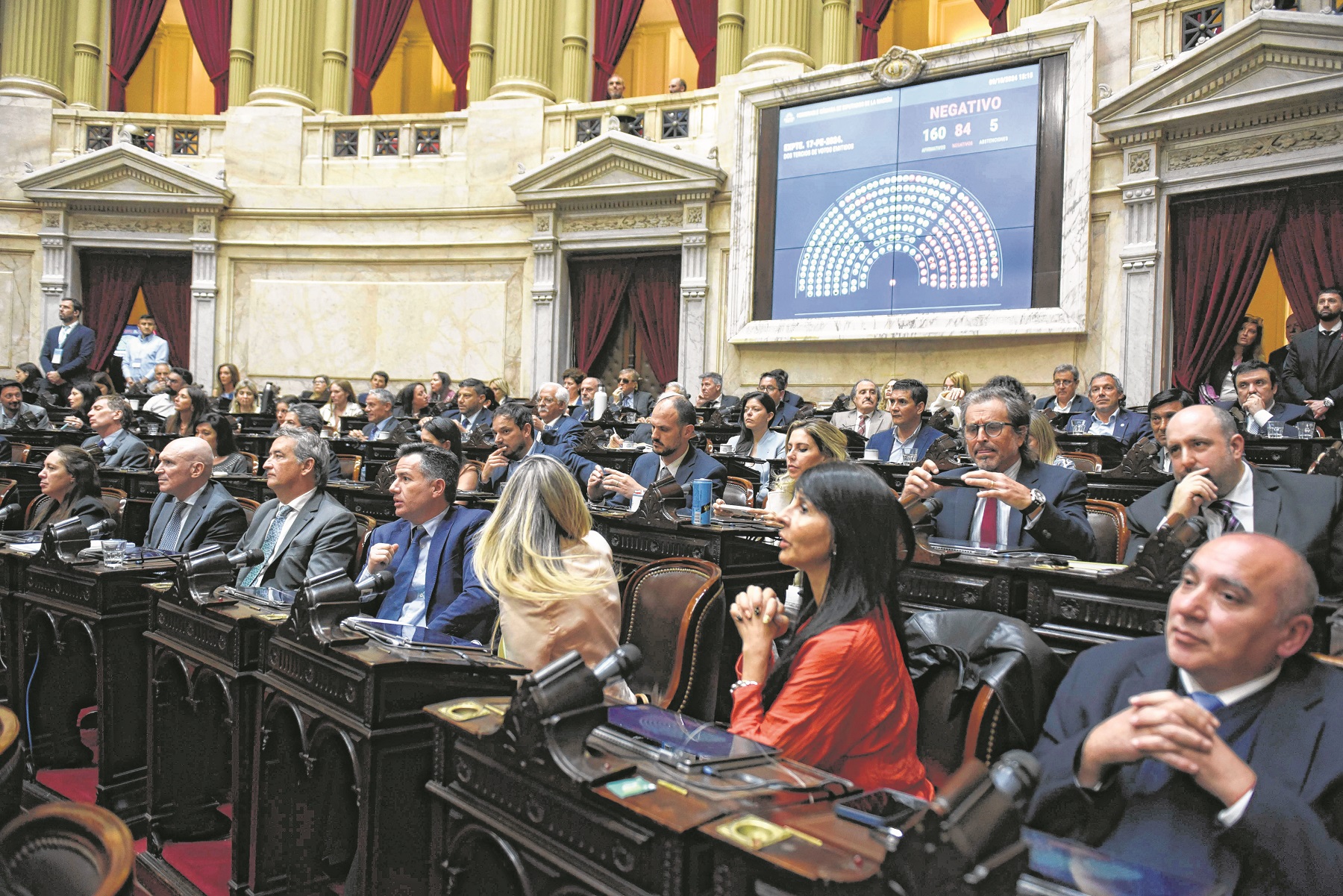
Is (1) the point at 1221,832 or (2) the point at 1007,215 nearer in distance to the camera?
(1) the point at 1221,832

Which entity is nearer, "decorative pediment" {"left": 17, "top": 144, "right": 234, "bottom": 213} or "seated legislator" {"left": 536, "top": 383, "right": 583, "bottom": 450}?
"seated legislator" {"left": 536, "top": 383, "right": 583, "bottom": 450}

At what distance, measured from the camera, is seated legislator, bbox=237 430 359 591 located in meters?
3.58

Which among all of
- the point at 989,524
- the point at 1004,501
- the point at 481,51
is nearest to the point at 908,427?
the point at 989,524

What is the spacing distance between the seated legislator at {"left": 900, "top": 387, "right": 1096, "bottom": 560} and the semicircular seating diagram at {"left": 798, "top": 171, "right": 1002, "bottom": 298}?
5645 mm

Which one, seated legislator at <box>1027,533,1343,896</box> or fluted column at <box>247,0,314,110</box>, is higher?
fluted column at <box>247,0,314,110</box>

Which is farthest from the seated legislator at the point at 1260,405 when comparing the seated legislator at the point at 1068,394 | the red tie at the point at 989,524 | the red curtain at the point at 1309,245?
the red tie at the point at 989,524

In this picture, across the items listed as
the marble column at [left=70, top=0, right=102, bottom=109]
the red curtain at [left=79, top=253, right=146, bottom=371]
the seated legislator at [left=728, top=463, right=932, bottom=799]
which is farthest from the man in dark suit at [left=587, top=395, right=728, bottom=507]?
the marble column at [left=70, top=0, right=102, bottom=109]

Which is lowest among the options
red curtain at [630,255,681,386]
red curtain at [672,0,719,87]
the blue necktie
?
the blue necktie

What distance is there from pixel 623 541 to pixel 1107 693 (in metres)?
2.82

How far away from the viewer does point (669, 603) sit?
119 inches

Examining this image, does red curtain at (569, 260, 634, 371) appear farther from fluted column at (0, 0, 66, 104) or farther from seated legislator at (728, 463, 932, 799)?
seated legislator at (728, 463, 932, 799)

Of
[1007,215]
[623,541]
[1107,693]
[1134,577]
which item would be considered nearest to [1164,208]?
[1007,215]

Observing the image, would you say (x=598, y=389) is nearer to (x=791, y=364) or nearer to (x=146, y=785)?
(x=791, y=364)

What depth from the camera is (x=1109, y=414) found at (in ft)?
22.7
